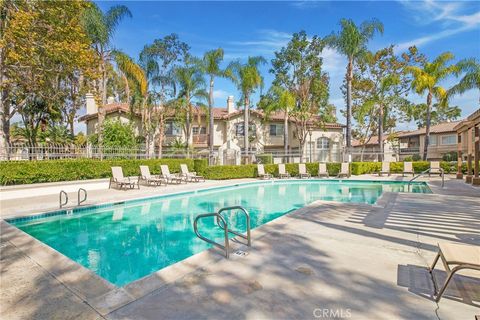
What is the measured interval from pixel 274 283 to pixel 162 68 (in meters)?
25.8

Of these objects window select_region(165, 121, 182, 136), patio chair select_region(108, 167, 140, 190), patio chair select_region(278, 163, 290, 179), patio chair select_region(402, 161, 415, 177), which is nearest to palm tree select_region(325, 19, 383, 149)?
patio chair select_region(402, 161, 415, 177)

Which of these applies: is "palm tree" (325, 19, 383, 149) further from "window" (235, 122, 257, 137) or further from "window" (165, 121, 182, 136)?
"window" (165, 121, 182, 136)

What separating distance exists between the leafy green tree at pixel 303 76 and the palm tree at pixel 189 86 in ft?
27.5

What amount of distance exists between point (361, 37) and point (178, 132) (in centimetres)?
2016

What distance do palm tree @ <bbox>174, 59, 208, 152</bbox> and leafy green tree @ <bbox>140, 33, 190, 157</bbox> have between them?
2.08 feet

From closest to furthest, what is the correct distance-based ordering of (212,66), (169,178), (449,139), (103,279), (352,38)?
(103,279) → (169,178) → (212,66) → (352,38) → (449,139)

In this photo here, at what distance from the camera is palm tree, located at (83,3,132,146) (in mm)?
17703

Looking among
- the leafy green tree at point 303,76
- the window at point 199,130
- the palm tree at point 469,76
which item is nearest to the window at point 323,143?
the leafy green tree at point 303,76

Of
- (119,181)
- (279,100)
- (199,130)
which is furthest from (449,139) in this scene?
(119,181)

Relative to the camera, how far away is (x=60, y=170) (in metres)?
13.7

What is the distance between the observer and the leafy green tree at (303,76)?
28844 millimetres

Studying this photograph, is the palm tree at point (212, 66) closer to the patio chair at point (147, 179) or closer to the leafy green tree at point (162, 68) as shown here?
the leafy green tree at point (162, 68)

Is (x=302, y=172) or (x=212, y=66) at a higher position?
(x=212, y=66)

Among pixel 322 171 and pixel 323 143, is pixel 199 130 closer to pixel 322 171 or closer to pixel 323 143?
pixel 323 143
